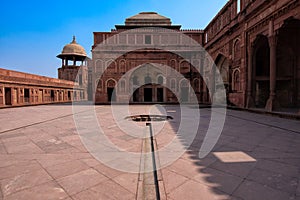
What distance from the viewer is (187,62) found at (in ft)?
81.1

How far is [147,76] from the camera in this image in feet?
82.4

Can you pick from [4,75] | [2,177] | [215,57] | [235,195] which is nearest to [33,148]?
[2,177]

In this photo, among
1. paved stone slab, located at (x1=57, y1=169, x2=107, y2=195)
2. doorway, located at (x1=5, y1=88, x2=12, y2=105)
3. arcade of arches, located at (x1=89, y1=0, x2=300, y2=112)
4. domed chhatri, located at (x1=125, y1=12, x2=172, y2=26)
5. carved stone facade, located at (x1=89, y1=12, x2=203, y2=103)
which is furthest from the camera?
domed chhatri, located at (x1=125, y1=12, x2=172, y2=26)

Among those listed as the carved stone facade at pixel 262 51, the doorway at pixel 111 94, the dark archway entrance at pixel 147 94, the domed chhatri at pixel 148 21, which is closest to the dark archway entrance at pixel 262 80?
the carved stone facade at pixel 262 51

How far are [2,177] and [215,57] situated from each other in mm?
20592

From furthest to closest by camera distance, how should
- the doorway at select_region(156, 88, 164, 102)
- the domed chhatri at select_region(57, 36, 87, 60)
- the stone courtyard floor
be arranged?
1. the domed chhatri at select_region(57, 36, 87, 60)
2. the doorway at select_region(156, 88, 164, 102)
3. the stone courtyard floor

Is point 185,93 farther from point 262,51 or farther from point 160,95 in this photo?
point 262,51

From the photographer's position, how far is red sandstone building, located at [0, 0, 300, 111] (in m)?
13.1

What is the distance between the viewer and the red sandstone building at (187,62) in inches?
516

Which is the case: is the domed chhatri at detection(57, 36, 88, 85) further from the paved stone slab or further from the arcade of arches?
the paved stone slab

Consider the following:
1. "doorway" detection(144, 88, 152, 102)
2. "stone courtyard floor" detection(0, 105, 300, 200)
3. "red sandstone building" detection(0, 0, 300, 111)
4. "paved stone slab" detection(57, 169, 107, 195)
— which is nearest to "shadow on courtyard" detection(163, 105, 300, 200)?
"stone courtyard floor" detection(0, 105, 300, 200)

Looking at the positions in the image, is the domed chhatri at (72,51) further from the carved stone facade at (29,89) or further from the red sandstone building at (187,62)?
the red sandstone building at (187,62)

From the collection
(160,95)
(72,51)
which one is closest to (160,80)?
(160,95)

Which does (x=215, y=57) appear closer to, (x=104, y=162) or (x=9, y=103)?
(x=104, y=162)
